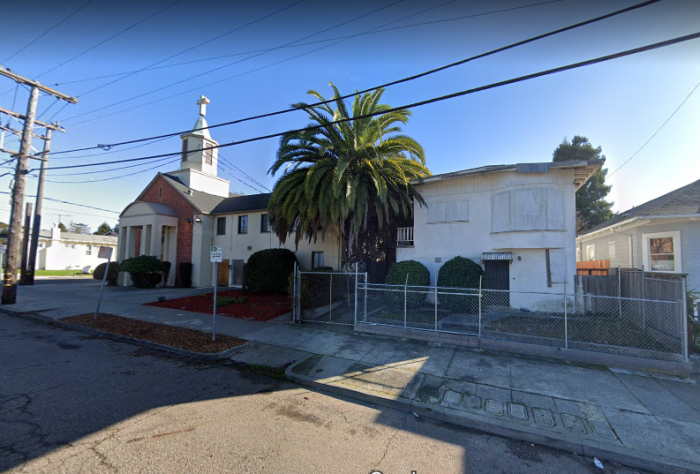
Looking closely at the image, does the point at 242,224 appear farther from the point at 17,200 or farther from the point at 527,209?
the point at 527,209

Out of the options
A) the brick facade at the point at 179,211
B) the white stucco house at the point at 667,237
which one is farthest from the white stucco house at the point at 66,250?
the white stucco house at the point at 667,237

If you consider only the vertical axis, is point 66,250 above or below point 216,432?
above

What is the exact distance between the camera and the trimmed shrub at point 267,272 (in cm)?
1477

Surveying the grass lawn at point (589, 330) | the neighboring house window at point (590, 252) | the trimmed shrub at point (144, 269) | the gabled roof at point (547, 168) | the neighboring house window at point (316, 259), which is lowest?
the grass lawn at point (589, 330)

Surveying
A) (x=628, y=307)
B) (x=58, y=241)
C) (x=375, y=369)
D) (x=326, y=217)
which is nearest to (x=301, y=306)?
(x=326, y=217)

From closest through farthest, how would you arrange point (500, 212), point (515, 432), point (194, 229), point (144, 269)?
point (515, 432) → point (500, 212) → point (144, 269) → point (194, 229)

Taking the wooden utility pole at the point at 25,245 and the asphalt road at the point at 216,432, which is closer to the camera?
the asphalt road at the point at 216,432

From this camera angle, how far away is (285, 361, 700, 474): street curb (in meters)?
3.43

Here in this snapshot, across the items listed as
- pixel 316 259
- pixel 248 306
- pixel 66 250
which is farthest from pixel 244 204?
pixel 66 250

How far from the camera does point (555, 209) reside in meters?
10.4

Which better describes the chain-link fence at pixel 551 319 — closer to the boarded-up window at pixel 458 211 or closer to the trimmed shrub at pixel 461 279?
the trimmed shrub at pixel 461 279

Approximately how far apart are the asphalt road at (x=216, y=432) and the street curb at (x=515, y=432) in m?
0.12

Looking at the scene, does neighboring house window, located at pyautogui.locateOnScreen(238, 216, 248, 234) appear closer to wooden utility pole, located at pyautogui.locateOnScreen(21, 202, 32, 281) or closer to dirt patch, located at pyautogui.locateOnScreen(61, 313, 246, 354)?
dirt patch, located at pyautogui.locateOnScreen(61, 313, 246, 354)

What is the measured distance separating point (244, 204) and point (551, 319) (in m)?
19.2
